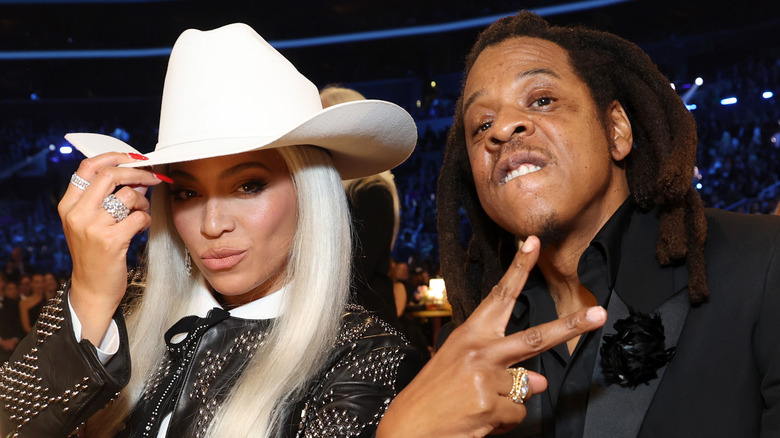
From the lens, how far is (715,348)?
130 cm

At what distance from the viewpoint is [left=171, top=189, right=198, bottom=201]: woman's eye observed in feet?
5.55

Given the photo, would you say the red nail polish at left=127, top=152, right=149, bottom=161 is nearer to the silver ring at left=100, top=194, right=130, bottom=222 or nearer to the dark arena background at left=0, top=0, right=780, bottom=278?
the silver ring at left=100, top=194, right=130, bottom=222

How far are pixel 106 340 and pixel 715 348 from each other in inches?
50.0

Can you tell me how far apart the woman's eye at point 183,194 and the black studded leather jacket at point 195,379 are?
11.5 inches

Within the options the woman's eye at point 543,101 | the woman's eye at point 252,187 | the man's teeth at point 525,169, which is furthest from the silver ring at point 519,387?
the woman's eye at point 252,187

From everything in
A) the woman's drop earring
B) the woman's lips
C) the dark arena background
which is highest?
the woman's lips

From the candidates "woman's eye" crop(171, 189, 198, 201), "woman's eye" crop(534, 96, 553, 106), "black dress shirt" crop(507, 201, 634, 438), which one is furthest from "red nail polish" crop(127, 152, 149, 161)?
"black dress shirt" crop(507, 201, 634, 438)

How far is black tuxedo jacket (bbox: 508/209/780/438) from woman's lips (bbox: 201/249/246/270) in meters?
0.82

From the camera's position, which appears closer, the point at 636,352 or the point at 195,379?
the point at 636,352

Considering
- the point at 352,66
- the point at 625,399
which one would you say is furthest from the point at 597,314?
the point at 352,66

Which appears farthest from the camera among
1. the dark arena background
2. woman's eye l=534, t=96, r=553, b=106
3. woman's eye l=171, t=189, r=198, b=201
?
the dark arena background

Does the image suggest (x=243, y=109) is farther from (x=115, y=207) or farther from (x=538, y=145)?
(x=538, y=145)

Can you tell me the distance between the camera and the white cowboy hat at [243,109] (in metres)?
1.58

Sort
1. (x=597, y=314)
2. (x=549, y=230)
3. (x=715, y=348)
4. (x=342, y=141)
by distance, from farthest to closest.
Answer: (x=342, y=141)
(x=549, y=230)
(x=715, y=348)
(x=597, y=314)
